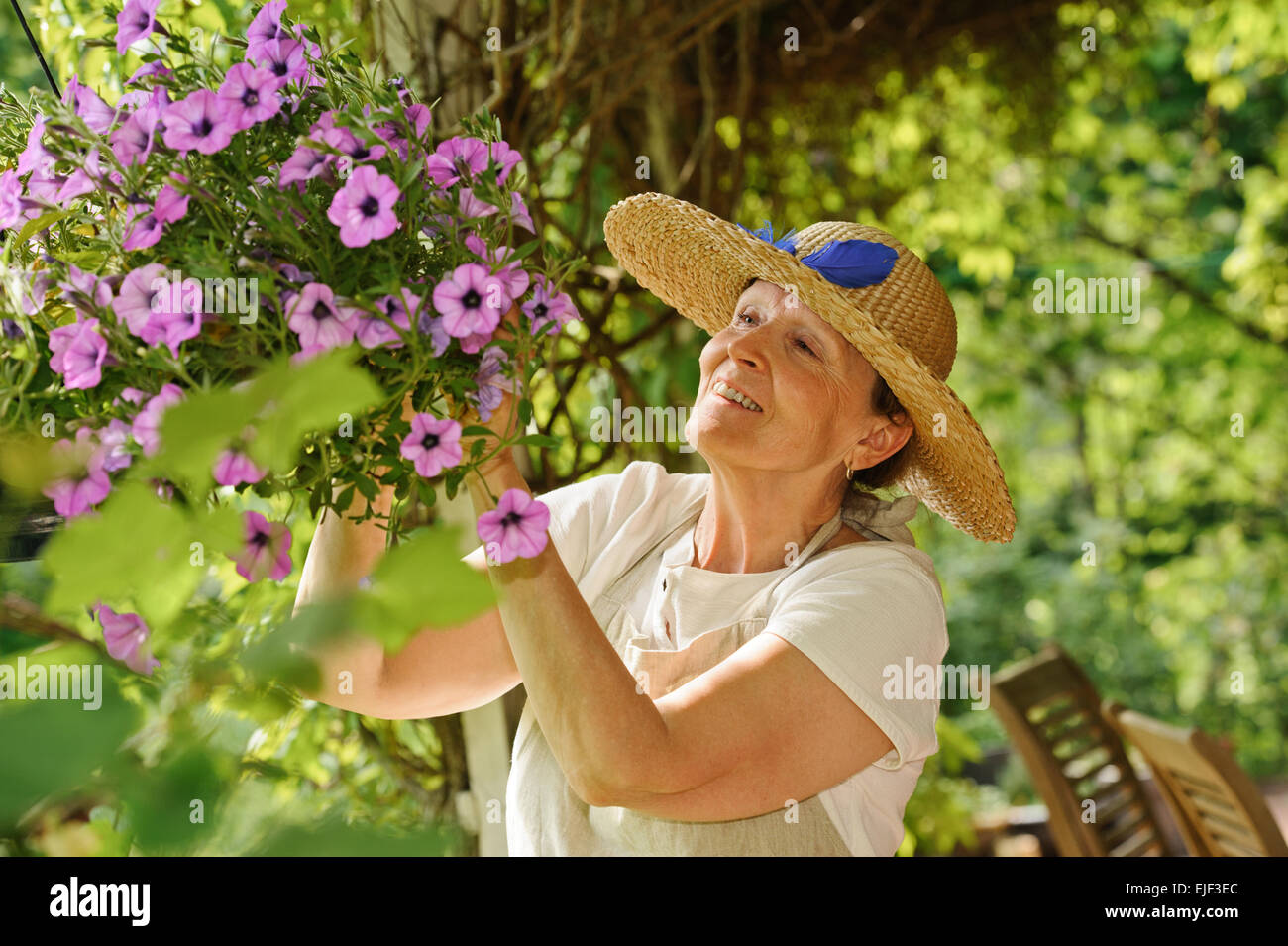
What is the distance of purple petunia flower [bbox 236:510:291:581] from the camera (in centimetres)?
47

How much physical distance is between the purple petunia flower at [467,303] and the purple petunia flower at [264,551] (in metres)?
0.17

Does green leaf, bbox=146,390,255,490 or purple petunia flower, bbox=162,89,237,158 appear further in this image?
purple petunia flower, bbox=162,89,237,158

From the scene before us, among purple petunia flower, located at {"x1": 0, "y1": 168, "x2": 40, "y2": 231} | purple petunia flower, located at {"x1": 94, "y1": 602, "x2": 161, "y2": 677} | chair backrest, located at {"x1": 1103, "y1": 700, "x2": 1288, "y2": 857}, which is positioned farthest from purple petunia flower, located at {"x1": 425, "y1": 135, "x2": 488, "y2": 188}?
chair backrest, located at {"x1": 1103, "y1": 700, "x2": 1288, "y2": 857}

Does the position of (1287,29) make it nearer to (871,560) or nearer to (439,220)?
(871,560)

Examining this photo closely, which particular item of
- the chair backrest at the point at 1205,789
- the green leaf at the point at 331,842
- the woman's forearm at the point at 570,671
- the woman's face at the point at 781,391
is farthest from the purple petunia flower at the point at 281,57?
the chair backrest at the point at 1205,789

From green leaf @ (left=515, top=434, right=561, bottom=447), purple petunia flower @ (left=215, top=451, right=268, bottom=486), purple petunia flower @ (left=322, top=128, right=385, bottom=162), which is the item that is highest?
purple petunia flower @ (left=322, top=128, right=385, bottom=162)

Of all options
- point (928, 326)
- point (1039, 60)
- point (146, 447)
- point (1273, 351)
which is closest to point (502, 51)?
point (928, 326)

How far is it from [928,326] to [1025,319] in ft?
18.0

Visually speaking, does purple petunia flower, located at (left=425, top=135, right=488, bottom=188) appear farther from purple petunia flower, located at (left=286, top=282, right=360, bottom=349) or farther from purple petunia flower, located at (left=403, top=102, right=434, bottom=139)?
purple petunia flower, located at (left=286, top=282, right=360, bottom=349)

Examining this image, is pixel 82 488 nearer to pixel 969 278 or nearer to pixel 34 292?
pixel 34 292

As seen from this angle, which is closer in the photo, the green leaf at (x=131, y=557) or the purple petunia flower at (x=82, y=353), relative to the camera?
the green leaf at (x=131, y=557)

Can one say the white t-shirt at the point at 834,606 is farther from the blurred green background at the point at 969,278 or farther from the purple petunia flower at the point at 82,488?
the purple petunia flower at the point at 82,488

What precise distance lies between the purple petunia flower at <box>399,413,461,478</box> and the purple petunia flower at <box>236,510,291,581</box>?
109 mm

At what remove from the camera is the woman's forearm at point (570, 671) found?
87cm
